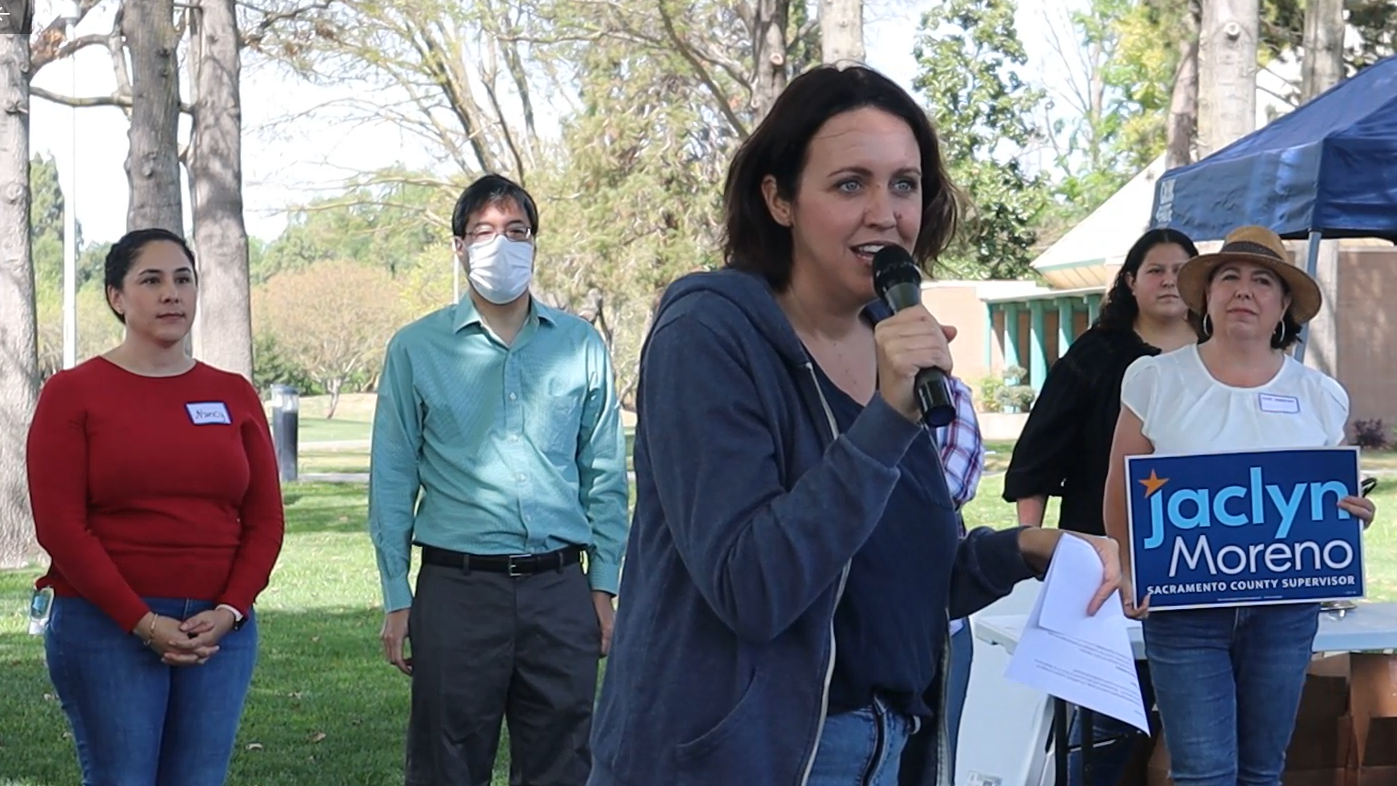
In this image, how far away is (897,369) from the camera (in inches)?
84.9

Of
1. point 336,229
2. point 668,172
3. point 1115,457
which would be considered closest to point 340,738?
point 1115,457

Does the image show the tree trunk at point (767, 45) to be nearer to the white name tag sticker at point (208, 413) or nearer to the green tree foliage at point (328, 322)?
the white name tag sticker at point (208, 413)

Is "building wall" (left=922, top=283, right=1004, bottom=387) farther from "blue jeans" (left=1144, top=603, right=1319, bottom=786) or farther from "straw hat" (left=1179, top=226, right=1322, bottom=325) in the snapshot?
"blue jeans" (left=1144, top=603, right=1319, bottom=786)

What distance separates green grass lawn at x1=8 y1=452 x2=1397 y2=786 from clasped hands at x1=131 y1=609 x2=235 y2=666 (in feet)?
9.20

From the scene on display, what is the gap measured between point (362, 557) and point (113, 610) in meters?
11.5

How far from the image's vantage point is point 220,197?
1978 centimetres

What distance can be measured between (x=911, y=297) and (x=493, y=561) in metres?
3.22

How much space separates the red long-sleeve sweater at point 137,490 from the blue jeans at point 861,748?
282 cm

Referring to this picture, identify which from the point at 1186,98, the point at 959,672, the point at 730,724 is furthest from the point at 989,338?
the point at 730,724

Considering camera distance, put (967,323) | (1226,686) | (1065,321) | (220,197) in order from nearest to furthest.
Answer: (1226,686) → (220,197) → (1065,321) → (967,323)

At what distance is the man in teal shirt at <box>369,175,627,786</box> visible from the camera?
5305 mm

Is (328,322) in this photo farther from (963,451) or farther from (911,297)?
(911,297)

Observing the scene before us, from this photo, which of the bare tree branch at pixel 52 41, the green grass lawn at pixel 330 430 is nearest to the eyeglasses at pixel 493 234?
the bare tree branch at pixel 52 41

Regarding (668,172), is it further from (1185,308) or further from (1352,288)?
(1185,308)
